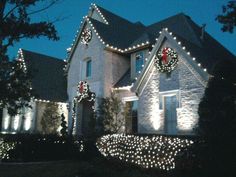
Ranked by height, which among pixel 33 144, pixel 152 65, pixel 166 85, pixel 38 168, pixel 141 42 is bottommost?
pixel 38 168

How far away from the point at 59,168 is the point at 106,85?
7.36 metres

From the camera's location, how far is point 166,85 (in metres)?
15.2

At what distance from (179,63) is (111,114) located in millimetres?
5506

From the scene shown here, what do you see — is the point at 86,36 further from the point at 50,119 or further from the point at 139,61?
the point at 50,119

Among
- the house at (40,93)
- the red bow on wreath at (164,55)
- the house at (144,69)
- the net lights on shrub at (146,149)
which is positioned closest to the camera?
the net lights on shrub at (146,149)

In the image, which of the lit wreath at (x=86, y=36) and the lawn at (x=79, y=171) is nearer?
the lawn at (x=79, y=171)

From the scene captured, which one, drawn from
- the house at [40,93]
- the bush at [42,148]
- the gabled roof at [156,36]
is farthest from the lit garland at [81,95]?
the bush at [42,148]

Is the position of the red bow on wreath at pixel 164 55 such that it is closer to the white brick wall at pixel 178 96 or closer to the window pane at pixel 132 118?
the white brick wall at pixel 178 96

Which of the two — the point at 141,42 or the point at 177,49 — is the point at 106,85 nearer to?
the point at 141,42

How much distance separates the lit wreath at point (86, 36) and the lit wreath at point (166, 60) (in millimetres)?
6730

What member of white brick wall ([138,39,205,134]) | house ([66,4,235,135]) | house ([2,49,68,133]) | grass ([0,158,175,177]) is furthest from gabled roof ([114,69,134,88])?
house ([2,49,68,133])

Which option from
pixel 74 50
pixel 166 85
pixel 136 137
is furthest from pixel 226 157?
pixel 74 50

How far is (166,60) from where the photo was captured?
594 inches

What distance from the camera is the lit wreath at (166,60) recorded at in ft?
48.7
